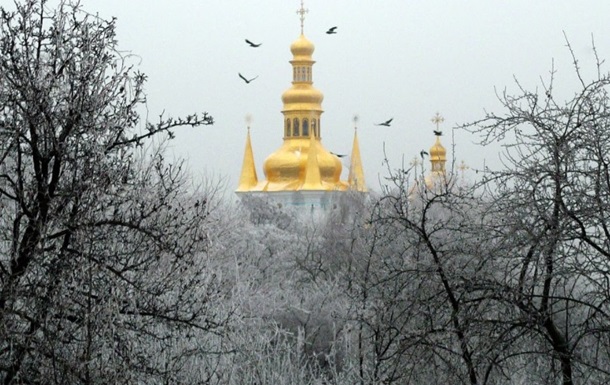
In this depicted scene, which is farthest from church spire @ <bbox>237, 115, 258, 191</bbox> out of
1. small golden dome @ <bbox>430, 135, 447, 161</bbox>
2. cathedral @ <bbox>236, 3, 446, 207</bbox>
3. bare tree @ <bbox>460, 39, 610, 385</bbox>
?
bare tree @ <bbox>460, 39, 610, 385</bbox>

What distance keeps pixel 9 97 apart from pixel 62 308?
115 cm

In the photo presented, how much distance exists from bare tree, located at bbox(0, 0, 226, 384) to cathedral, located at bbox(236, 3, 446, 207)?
55426 mm

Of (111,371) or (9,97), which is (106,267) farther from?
(9,97)

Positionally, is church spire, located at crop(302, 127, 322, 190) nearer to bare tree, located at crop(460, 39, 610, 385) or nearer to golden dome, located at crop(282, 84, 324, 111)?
golden dome, located at crop(282, 84, 324, 111)

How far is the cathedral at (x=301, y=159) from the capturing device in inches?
2594

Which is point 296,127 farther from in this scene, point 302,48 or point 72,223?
point 72,223

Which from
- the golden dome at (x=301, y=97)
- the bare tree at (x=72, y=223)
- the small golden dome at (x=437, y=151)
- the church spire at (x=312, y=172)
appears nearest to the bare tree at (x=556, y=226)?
the bare tree at (x=72, y=223)

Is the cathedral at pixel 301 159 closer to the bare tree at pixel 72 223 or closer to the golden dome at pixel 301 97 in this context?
the golden dome at pixel 301 97

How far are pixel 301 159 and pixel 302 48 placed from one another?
19.6ft

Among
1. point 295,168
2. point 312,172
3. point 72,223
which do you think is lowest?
point 72,223

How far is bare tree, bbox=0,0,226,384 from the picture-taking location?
6.91 metres

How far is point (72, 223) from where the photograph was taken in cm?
702

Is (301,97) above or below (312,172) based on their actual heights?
above

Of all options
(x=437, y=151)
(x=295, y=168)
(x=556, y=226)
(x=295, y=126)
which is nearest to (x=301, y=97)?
(x=295, y=126)
